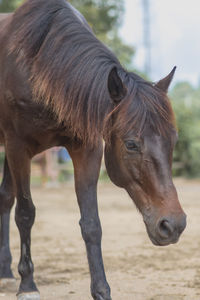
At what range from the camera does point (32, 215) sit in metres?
3.68

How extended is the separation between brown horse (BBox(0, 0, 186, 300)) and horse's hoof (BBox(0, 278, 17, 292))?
0.13 ft

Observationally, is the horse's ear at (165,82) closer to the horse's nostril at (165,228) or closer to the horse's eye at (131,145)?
the horse's eye at (131,145)

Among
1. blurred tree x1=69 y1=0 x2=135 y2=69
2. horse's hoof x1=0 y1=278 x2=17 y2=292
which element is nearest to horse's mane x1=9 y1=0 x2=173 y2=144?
horse's hoof x1=0 y1=278 x2=17 y2=292

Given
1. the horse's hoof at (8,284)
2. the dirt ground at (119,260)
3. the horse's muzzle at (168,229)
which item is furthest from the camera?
the horse's hoof at (8,284)

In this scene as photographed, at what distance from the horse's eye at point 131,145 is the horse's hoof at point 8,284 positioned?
180 centimetres

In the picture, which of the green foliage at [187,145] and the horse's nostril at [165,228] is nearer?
the horse's nostril at [165,228]

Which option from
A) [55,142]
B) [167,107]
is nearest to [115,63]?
[167,107]

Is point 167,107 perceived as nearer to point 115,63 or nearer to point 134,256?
point 115,63

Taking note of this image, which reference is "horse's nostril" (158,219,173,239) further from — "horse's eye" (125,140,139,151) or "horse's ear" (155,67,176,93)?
"horse's ear" (155,67,176,93)

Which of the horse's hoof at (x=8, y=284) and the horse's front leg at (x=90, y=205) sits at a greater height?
the horse's front leg at (x=90, y=205)

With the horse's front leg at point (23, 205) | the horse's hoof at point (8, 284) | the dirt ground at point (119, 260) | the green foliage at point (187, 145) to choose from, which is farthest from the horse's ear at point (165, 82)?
the green foliage at point (187, 145)

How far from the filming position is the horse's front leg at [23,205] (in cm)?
347

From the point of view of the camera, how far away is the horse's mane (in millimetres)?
2768

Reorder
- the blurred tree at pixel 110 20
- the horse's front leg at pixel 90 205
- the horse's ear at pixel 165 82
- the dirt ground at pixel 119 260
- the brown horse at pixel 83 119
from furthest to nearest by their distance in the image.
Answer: the blurred tree at pixel 110 20
the dirt ground at pixel 119 260
the horse's front leg at pixel 90 205
the horse's ear at pixel 165 82
the brown horse at pixel 83 119
